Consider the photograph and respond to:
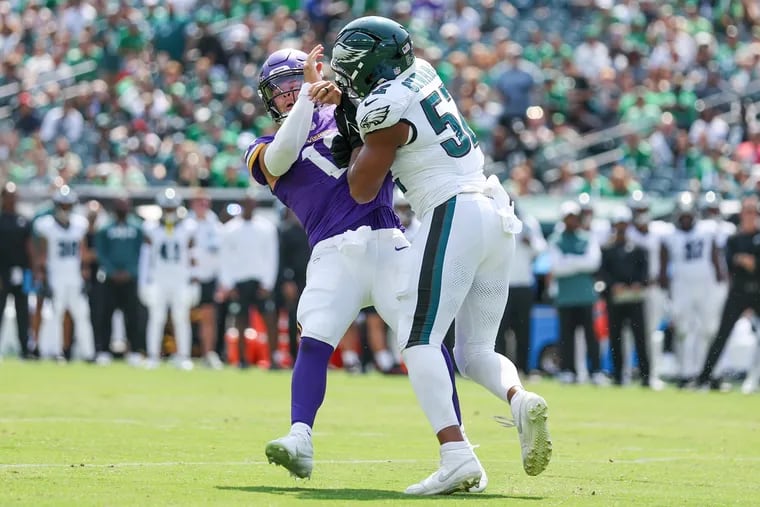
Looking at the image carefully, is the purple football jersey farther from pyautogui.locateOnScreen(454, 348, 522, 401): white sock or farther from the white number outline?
pyautogui.locateOnScreen(454, 348, 522, 401): white sock

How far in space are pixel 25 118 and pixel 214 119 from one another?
3.05 metres

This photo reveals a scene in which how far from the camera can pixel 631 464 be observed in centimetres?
827

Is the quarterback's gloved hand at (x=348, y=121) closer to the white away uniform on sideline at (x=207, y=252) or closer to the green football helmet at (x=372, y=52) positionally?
the green football helmet at (x=372, y=52)

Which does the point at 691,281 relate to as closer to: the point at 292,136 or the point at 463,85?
the point at 463,85

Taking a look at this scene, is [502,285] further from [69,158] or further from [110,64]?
[110,64]

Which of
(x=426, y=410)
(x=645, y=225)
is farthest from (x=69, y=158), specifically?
(x=426, y=410)

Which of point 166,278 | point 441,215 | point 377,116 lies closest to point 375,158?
point 377,116

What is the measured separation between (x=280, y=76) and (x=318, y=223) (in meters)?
0.76

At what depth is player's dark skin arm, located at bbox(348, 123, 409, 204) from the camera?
6.51 m

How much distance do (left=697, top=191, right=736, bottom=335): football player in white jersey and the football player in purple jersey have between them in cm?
997

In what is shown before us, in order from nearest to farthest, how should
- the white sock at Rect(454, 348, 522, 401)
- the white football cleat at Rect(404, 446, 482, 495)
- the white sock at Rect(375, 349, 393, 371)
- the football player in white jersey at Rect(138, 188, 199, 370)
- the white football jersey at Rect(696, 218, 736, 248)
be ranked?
1. the white football cleat at Rect(404, 446, 482, 495)
2. the white sock at Rect(454, 348, 522, 401)
3. the white football jersey at Rect(696, 218, 736, 248)
4. the white sock at Rect(375, 349, 393, 371)
5. the football player in white jersey at Rect(138, 188, 199, 370)

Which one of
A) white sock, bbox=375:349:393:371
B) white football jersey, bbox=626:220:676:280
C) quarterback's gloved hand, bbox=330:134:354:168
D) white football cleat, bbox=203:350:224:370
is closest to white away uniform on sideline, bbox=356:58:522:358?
quarterback's gloved hand, bbox=330:134:354:168

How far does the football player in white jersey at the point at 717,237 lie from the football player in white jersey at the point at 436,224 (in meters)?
10.3

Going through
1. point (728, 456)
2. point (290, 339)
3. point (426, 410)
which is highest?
point (426, 410)
